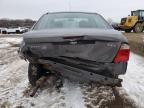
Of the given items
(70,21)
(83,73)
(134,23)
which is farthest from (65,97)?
(134,23)

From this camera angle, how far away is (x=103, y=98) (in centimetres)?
517

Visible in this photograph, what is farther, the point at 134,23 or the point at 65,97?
the point at 134,23

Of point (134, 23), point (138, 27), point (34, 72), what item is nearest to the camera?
point (34, 72)

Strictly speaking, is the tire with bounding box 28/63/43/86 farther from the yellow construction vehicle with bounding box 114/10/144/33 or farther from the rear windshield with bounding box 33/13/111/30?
the yellow construction vehicle with bounding box 114/10/144/33

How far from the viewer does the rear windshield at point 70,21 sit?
5695mm

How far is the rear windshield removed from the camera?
224 inches

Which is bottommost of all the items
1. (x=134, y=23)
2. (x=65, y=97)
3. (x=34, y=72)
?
(x=65, y=97)

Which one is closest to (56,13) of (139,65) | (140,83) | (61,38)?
(61,38)

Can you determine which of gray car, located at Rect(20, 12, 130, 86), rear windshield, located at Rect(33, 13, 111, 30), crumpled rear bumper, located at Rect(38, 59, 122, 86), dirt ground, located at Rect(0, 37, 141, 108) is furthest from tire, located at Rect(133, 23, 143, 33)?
Result: crumpled rear bumper, located at Rect(38, 59, 122, 86)

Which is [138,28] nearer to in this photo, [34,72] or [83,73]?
[34,72]

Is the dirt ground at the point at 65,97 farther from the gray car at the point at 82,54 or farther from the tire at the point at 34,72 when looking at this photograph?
the gray car at the point at 82,54

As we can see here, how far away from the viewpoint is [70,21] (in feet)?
19.4

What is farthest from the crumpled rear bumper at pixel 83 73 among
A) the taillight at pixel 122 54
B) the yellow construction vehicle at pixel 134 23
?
the yellow construction vehicle at pixel 134 23

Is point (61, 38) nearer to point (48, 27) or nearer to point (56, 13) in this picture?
point (48, 27)
